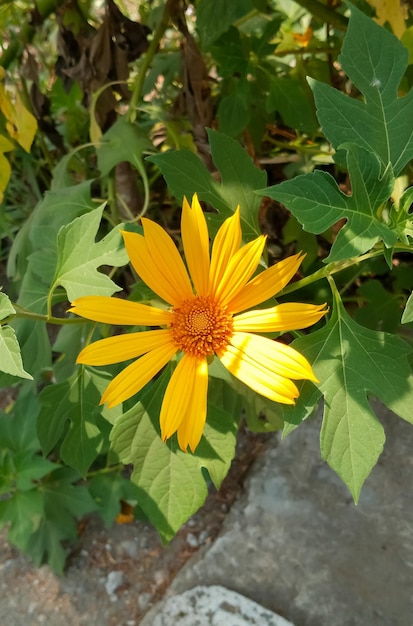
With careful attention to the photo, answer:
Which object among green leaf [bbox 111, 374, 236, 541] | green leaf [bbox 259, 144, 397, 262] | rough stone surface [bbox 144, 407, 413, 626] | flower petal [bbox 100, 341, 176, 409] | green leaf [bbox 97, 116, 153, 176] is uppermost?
green leaf [bbox 97, 116, 153, 176]

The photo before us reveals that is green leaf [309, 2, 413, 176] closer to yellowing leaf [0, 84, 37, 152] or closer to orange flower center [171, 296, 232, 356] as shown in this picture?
orange flower center [171, 296, 232, 356]

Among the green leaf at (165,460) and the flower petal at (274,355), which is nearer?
the flower petal at (274,355)

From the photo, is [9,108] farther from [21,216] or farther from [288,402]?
[288,402]

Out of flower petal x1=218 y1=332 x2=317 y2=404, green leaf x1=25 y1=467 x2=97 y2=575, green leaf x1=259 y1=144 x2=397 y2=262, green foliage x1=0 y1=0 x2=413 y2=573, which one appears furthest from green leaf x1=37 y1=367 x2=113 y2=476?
green leaf x1=25 y1=467 x2=97 y2=575

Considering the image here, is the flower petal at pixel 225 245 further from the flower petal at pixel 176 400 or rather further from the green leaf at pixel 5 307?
the green leaf at pixel 5 307

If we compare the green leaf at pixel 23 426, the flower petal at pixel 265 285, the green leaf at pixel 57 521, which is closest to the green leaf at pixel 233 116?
the flower petal at pixel 265 285

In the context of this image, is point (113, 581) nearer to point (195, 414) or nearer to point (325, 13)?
point (195, 414)
